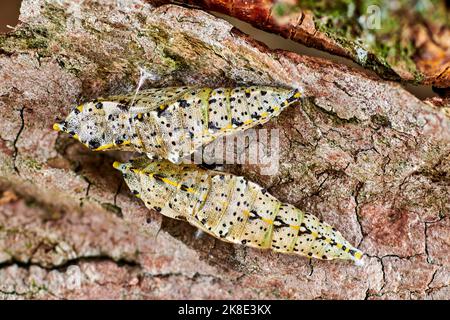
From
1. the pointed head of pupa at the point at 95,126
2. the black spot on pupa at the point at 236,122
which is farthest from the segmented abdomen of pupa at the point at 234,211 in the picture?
the black spot on pupa at the point at 236,122

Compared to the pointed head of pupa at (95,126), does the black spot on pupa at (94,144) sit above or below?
below

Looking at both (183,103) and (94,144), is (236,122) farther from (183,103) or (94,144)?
(94,144)

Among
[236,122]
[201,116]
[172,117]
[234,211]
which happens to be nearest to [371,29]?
[236,122]

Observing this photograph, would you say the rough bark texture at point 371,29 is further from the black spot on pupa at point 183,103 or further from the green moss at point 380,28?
the black spot on pupa at point 183,103

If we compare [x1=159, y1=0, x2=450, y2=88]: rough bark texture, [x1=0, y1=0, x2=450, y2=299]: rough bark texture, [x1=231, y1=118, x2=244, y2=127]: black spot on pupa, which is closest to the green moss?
[x1=159, y1=0, x2=450, y2=88]: rough bark texture

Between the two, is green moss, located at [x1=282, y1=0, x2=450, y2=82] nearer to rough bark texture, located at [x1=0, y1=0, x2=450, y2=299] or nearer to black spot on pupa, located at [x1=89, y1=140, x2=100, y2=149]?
rough bark texture, located at [x1=0, y1=0, x2=450, y2=299]

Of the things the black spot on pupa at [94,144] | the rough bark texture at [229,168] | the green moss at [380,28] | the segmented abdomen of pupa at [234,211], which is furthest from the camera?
the black spot on pupa at [94,144]
